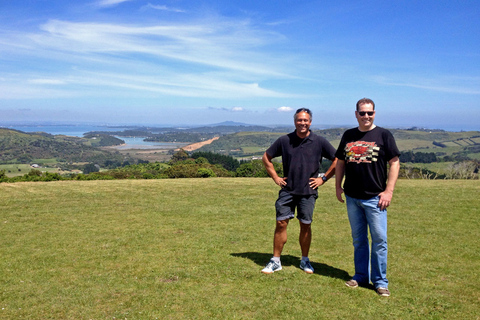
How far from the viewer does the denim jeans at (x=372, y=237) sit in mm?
5000

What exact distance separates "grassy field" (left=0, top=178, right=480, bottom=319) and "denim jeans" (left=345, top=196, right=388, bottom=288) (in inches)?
12.2

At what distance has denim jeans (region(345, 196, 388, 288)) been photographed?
16.4ft

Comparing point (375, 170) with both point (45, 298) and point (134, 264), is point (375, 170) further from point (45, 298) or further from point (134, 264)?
point (45, 298)

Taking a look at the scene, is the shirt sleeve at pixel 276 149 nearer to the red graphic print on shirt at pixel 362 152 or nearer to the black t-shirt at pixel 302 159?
the black t-shirt at pixel 302 159

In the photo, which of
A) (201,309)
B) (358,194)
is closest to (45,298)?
(201,309)

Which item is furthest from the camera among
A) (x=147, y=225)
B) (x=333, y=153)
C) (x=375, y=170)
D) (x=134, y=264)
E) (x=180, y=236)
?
(x=147, y=225)

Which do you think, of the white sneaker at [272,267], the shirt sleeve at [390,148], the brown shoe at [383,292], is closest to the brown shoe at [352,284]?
the brown shoe at [383,292]

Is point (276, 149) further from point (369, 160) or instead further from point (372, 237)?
point (372, 237)

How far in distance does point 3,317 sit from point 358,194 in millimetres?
5013

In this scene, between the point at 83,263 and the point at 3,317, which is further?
the point at 83,263

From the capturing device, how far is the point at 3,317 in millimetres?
4484

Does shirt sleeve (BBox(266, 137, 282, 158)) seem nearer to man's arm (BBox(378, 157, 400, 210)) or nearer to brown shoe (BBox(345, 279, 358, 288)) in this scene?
man's arm (BBox(378, 157, 400, 210))

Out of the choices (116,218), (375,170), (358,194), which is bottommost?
(116,218)

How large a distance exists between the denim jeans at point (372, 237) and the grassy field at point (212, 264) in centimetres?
31
